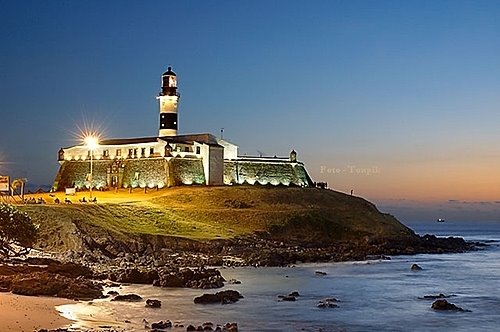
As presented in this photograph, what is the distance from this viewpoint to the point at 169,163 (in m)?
65.6

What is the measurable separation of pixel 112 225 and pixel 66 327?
2603 cm

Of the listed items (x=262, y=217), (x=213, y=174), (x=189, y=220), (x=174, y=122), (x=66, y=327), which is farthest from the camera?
(x=174, y=122)

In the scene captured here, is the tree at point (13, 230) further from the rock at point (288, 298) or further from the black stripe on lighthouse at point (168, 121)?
the black stripe on lighthouse at point (168, 121)

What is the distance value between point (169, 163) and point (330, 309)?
41.1 meters

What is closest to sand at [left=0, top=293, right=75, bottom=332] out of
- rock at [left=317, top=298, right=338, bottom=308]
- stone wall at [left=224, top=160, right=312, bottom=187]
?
rock at [left=317, top=298, right=338, bottom=308]

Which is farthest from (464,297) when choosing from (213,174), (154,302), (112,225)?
(213,174)

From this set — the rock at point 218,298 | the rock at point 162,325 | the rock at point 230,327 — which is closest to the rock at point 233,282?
the rock at point 218,298

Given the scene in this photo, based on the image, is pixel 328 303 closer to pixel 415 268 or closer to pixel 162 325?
pixel 162 325

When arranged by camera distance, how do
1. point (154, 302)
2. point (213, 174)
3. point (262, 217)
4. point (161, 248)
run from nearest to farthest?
point (154, 302) < point (161, 248) < point (262, 217) < point (213, 174)

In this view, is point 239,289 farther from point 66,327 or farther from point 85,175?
point 85,175

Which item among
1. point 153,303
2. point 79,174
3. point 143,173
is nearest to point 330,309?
point 153,303

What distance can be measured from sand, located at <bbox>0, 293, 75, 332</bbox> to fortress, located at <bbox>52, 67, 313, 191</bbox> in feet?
141

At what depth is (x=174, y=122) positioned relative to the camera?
72500 mm

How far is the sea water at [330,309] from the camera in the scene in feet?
72.4
